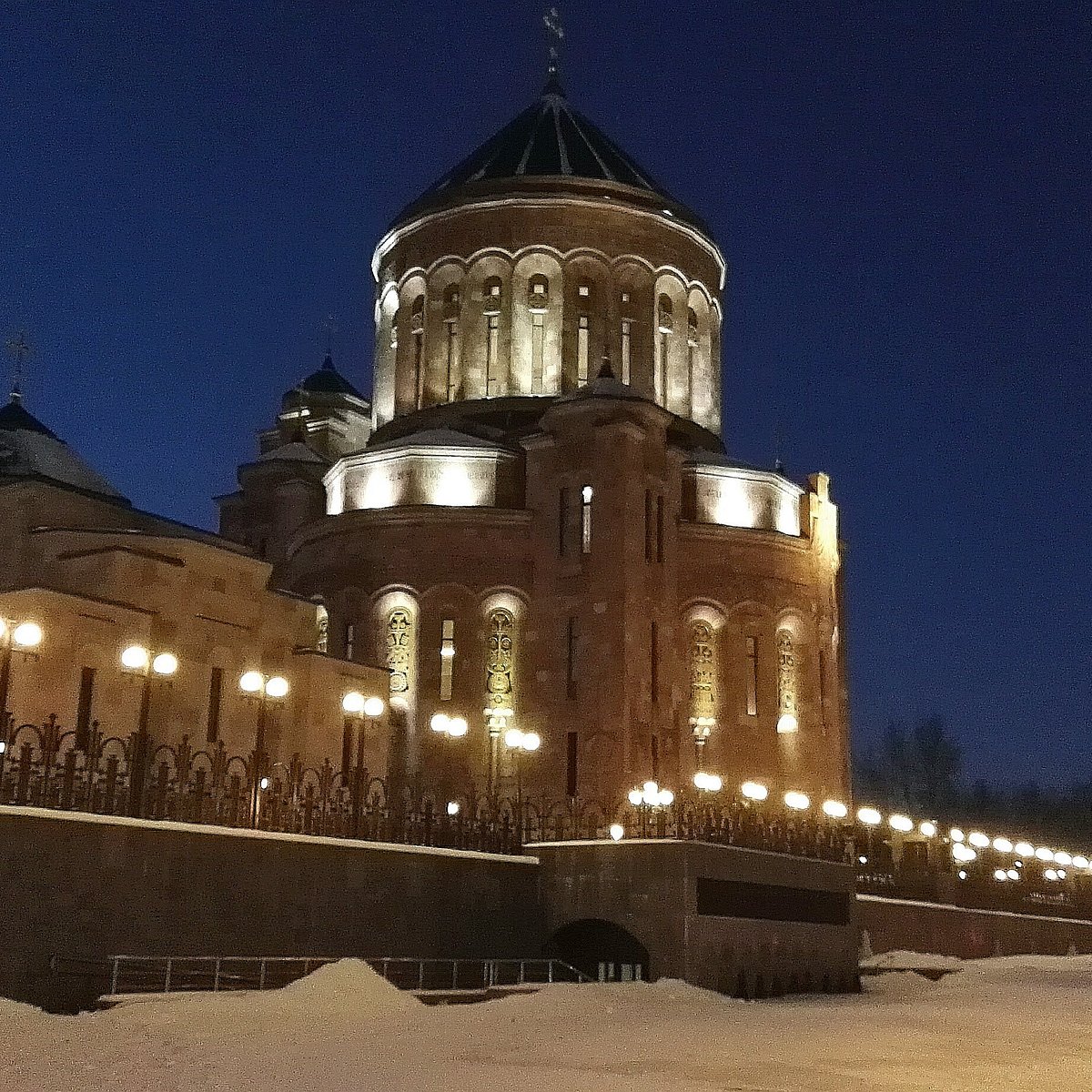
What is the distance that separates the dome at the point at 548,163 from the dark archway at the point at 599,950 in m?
26.0

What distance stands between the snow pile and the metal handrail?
9090mm

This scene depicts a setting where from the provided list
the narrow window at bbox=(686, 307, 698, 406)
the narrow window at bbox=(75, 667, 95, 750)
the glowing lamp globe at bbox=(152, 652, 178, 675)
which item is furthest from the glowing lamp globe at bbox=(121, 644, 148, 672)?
the narrow window at bbox=(686, 307, 698, 406)

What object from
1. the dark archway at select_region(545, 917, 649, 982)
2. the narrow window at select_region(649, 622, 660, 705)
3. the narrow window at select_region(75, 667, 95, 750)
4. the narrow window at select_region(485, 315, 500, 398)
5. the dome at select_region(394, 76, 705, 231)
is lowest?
the dark archway at select_region(545, 917, 649, 982)

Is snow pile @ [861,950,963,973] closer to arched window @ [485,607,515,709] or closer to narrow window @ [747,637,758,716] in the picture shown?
narrow window @ [747,637,758,716]

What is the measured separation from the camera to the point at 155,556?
28.1m

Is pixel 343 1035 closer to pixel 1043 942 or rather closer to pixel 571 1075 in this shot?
pixel 571 1075

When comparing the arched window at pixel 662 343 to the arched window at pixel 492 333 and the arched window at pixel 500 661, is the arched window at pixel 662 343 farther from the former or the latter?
the arched window at pixel 500 661

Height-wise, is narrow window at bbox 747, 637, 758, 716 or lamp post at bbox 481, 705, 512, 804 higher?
narrow window at bbox 747, 637, 758, 716

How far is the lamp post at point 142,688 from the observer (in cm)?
1856

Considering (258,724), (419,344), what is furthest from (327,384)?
(258,724)

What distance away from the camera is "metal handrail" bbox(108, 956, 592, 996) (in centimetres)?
1705

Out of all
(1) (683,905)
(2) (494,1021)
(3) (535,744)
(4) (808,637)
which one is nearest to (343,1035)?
→ (2) (494,1021)

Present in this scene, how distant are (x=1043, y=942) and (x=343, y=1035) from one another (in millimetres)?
29870

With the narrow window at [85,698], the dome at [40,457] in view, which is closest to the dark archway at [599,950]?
the narrow window at [85,698]
